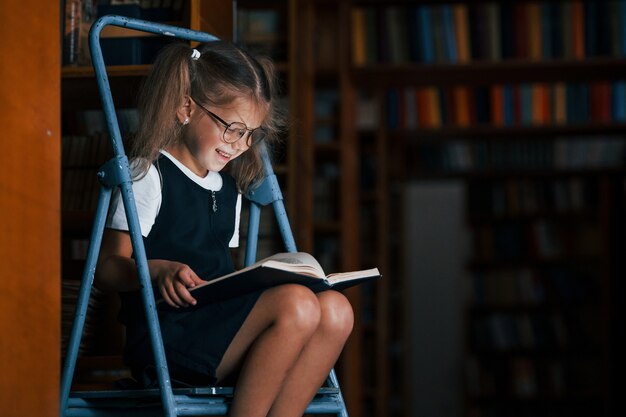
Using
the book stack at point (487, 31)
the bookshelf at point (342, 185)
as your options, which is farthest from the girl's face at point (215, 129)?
the book stack at point (487, 31)

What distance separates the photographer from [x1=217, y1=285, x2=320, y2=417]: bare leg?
5.18 feet

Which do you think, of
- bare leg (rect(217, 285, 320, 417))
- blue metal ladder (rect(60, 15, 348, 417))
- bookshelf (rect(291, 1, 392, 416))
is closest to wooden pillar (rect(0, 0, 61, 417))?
blue metal ladder (rect(60, 15, 348, 417))

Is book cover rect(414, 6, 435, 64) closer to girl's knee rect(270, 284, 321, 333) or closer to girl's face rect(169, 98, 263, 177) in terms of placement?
girl's face rect(169, 98, 263, 177)

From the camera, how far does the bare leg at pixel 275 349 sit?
1578 mm

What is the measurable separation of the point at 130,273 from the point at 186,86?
1.14ft

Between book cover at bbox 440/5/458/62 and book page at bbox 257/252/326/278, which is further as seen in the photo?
book cover at bbox 440/5/458/62

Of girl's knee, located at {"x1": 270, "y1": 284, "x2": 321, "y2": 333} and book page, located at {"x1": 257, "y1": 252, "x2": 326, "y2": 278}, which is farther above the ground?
book page, located at {"x1": 257, "y1": 252, "x2": 326, "y2": 278}

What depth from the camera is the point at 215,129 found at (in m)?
1.78

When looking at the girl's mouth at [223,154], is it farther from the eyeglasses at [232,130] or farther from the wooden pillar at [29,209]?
the wooden pillar at [29,209]

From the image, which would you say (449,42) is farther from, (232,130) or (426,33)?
(232,130)

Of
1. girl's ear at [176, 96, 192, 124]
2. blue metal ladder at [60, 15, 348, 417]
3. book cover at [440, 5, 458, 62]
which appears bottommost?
blue metal ladder at [60, 15, 348, 417]

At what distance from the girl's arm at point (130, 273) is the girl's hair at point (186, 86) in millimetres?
128

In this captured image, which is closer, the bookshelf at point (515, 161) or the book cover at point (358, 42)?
the bookshelf at point (515, 161)

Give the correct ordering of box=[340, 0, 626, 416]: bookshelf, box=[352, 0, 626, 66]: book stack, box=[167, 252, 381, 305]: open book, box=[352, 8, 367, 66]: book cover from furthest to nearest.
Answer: box=[352, 8, 367, 66]: book cover
box=[340, 0, 626, 416]: bookshelf
box=[352, 0, 626, 66]: book stack
box=[167, 252, 381, 305]: open book
